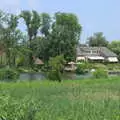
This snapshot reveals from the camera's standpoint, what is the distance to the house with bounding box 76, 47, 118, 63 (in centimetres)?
7481

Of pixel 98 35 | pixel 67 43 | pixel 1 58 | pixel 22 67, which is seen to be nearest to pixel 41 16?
pixel 67 43

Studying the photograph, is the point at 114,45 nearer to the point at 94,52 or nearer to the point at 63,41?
the point at 94,52

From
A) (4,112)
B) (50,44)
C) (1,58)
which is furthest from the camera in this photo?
(50,44)

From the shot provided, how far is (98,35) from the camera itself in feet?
283

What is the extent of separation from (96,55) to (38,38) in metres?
19.4

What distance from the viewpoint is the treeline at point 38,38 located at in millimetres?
48938

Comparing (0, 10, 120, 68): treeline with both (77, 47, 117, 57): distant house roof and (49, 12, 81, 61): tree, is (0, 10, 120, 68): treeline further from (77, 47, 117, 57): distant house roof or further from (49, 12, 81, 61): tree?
(77, 47, 117, 57): distant house roof

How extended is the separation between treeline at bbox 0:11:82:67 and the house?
9.52m

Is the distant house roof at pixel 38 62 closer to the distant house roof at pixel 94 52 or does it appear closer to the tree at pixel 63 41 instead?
the tree at pixel 63 41

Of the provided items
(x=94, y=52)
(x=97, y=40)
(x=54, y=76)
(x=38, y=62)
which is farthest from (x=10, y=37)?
(x=97, y=40)

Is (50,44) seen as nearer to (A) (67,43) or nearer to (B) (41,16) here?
(A) (67,43)

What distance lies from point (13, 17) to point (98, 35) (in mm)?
39134

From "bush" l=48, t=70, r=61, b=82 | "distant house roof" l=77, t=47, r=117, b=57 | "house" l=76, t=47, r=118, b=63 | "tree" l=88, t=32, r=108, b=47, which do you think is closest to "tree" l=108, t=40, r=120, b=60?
"tree" l=88, t=32, r=108, b=47

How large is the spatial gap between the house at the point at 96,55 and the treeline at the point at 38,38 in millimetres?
9522
